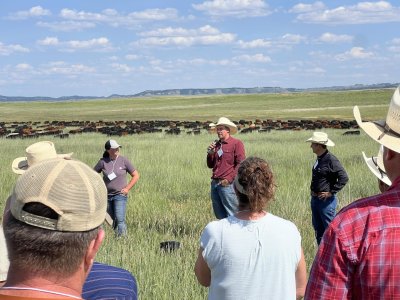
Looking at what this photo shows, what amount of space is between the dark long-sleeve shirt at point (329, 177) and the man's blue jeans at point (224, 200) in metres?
0.98

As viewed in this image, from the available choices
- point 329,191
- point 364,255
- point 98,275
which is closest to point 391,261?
point 364,255

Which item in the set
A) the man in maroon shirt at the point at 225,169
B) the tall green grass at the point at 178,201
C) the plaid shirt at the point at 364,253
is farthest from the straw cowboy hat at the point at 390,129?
the man in maroon shirt at the point at 225,169

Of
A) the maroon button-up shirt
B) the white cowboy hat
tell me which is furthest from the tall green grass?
the white cowboy hat

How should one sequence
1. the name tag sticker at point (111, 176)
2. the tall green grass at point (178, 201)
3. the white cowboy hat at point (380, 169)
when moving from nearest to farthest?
1. the white cowboy hat at point (380, 169)
2. the tall green grass at point (178, 201)
3. the name tag sticker at point (111, 176)

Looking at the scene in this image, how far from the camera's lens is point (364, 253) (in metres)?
2.04

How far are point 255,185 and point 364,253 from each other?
53.9 inches

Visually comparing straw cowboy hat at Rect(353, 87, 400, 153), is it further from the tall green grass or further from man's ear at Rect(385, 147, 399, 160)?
the tall green grass

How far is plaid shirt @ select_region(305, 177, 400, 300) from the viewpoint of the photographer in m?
2.04

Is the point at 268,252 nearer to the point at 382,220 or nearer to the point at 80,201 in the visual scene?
the point at 382,220

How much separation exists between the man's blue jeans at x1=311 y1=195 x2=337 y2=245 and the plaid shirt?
4813 mm

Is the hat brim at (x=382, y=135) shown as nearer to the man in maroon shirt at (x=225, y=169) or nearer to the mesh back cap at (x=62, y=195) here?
the mesh back cap at (x=62, y=195)

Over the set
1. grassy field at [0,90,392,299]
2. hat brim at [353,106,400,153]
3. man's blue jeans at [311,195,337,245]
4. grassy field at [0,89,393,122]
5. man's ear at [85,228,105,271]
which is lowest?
grassy field at [0,89,393,122]

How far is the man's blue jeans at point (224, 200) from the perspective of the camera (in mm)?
7160

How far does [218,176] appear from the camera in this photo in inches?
286
